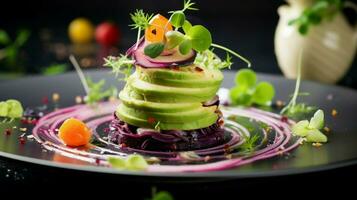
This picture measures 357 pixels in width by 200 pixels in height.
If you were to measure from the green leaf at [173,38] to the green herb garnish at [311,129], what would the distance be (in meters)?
0.67

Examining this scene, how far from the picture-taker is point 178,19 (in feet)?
10.0

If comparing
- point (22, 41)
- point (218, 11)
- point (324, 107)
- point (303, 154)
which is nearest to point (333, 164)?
point (303, 154)

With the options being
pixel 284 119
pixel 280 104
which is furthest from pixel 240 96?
pixel 284 119

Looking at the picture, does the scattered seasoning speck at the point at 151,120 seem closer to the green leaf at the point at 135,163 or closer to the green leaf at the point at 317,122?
the green leaf at the point at 135,163

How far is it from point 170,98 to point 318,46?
6.67 ft

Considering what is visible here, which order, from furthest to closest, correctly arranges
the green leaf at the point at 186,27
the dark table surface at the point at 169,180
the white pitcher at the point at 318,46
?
the white pitcher at the point at 318,46 < the green leaf at the point at 186,27 < the dark table surface at the point at 169,180

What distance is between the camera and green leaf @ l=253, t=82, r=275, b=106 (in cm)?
396

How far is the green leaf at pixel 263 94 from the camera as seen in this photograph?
3.96m

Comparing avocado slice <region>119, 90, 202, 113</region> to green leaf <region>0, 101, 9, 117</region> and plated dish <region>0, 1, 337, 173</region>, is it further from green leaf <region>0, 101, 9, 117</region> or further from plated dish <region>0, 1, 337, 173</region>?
green leaf <region>0, 101, 9, 117</region>

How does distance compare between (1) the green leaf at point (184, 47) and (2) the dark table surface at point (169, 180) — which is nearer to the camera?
(2) the dark table surface at point (169, 180)

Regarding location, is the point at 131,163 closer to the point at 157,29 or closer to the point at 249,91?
the point at 157,29

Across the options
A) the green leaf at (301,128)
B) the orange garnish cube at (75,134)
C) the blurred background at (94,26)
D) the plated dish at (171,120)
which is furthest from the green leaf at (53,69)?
the green leaf at (301,128)

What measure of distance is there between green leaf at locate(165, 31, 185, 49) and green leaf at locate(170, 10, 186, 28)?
0.15 ft

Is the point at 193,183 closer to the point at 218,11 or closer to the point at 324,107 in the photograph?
the point at 324,107
